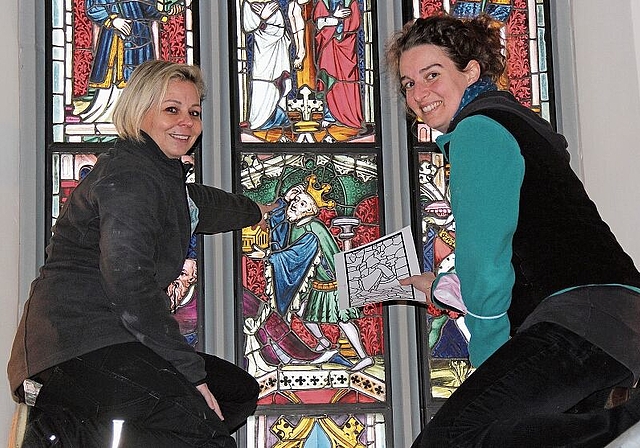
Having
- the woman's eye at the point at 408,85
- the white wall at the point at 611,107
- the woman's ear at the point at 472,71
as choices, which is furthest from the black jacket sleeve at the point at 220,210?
the white wall at the point at 611,107

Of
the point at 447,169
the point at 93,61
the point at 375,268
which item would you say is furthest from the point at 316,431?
the point at 93,61

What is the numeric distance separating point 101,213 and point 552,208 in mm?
942

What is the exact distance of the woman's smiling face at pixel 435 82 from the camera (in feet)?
7.85

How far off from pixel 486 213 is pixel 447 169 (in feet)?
5.36

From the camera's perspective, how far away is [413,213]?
3629 millimetres

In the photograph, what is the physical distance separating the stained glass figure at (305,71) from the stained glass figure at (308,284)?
10 cm

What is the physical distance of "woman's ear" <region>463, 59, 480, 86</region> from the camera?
2.41 metres

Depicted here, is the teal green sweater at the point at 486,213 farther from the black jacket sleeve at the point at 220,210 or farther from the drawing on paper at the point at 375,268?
the black jacket sleeve at the point at 220,210

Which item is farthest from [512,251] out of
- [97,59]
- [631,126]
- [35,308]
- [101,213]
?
[97,59]

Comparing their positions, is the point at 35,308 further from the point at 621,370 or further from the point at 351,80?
the point at 351,80

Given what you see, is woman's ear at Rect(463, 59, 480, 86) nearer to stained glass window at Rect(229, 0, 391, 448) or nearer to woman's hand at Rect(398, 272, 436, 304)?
woman's hand at Rect(398, 272, 436, 304)

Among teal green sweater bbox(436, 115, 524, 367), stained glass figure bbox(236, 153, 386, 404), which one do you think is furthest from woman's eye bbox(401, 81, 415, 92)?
stained glass figure bbox(236, 153, 386, 404)

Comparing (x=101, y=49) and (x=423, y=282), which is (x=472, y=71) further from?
(x=101, y=49)

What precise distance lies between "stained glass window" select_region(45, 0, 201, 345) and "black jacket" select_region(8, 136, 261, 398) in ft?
3.49
